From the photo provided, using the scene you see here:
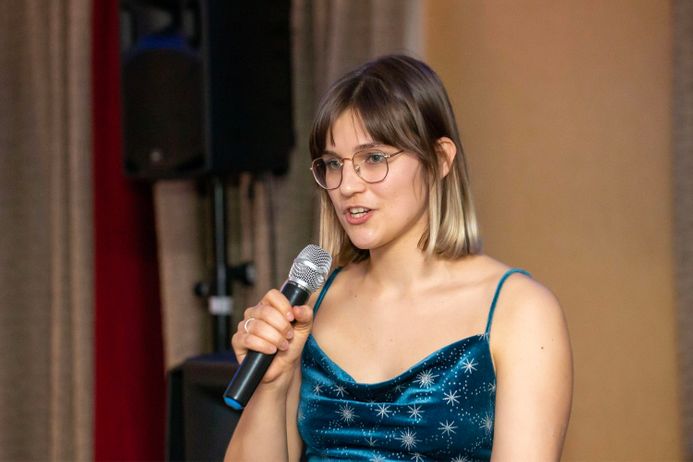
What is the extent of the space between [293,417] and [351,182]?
48 cm

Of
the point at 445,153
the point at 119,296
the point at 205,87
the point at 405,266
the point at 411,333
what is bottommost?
the point at 119,296

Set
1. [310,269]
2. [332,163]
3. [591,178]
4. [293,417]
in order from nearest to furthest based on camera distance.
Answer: [310,269] → [332,163] → [293,417] → [591,178]

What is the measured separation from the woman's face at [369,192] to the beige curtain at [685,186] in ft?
2.77

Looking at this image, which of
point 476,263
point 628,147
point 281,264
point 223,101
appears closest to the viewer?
point 476,263

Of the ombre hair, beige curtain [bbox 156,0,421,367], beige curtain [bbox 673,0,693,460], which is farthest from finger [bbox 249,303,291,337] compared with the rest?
beige curtain [bbox 156,0,421,367]

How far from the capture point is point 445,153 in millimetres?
1538

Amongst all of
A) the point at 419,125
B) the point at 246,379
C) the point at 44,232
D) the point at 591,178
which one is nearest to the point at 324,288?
the point at 419,125

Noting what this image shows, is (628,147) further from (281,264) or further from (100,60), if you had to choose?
(100,60)

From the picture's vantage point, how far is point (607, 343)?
2207 mm

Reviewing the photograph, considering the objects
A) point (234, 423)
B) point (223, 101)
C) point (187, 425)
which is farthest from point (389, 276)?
point (223, 101)

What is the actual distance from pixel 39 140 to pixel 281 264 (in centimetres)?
116

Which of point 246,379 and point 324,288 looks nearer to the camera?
point 246,379

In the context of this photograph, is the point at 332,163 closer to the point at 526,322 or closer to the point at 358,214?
the point at 358,214

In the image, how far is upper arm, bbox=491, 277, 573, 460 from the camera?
1.34 metres
